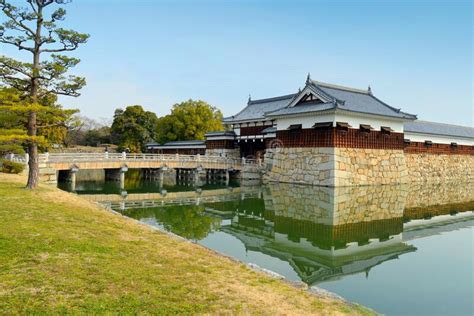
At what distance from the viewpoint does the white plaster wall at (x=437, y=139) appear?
30.3m

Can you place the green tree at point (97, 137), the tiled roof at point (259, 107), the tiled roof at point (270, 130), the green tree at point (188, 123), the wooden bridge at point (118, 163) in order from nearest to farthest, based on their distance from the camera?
the wooden bridge at point (118, 163)
the tiled roof at point (270, 130)
the tiled roof at point (259, 107)
the green tree at point (188, 123)
the green tree at point (97, 137)

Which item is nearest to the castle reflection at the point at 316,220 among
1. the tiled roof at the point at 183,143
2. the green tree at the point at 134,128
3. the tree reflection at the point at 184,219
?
the tree reflection at the point at 184,219

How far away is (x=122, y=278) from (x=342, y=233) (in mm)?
7784

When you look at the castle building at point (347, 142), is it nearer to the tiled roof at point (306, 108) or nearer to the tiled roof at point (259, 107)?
the tiled roof at point (306, 108)

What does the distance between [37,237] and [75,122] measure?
7394 millimetres

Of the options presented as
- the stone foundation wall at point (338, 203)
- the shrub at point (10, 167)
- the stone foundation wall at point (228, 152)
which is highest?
the stone foundation wall at point (228, 152)

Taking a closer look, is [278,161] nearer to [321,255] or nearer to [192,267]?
[321,255]

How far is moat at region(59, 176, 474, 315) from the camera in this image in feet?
21.9

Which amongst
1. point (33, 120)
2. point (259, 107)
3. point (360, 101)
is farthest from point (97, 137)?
point (33, 120)

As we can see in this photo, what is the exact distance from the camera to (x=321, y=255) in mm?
8922

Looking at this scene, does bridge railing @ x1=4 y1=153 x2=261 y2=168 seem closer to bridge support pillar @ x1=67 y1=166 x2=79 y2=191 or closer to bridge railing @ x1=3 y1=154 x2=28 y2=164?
bridge railing @ x1=3 y1=154 x2=28 y2=164

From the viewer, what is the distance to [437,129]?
3372 centimetres

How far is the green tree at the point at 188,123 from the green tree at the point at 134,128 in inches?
151

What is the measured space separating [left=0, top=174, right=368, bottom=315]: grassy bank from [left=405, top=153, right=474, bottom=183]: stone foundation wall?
1035 inches
